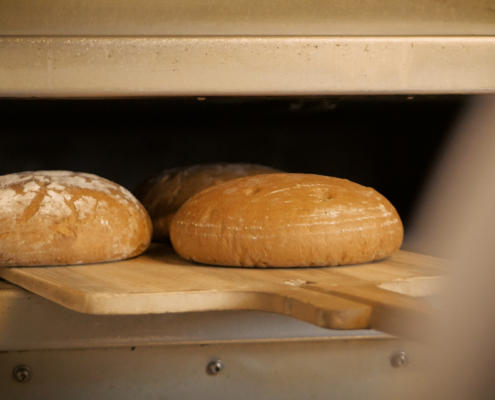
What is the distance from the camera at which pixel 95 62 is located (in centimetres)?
107

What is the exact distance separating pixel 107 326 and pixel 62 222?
9.8 inches

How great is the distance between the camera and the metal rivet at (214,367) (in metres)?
1.06

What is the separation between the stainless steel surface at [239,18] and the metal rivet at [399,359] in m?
0.66

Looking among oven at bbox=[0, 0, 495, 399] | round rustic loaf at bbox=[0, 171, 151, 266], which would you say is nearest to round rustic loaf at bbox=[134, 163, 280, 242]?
round rustic loaf at bbox=[0, 171, 151, 266]

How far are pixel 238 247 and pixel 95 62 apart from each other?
45 centimetres

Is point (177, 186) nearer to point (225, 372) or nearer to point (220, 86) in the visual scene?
point (220, 86)

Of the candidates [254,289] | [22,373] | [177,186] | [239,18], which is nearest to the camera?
[254,289]

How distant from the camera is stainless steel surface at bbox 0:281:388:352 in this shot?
927mm

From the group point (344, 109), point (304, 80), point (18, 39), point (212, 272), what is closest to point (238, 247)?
point (212, 272)

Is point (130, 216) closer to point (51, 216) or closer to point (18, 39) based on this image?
point (51, 216)

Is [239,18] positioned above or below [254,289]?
above

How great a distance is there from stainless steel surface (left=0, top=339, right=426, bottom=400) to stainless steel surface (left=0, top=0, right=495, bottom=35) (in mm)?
624

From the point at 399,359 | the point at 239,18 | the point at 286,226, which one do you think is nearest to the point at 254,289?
the point at 286,226

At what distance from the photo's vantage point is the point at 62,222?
1068 mm
